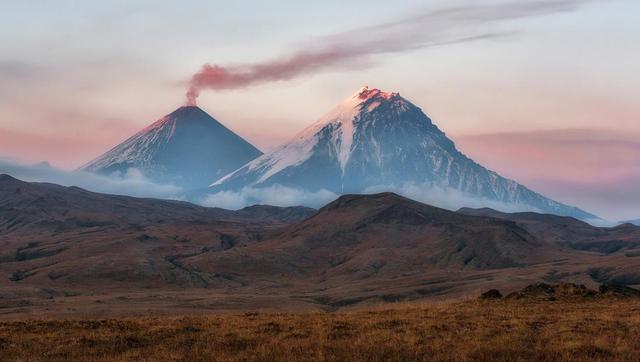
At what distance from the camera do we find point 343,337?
85.7ft

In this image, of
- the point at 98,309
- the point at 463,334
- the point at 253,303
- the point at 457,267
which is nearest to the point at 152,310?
the point at 98,309

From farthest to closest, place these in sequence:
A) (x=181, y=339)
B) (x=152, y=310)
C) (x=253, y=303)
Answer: (x=253, y=303) < (x=152, y=310) < (x=181, y=339)

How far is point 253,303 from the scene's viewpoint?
9750 cm

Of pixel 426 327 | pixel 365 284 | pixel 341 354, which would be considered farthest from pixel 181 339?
pixel 365 284

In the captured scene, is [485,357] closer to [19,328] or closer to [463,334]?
[463,334]

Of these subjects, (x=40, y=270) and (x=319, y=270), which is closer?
(x=40, y=270)

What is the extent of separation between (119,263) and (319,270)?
4690cm

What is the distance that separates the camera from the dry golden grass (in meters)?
22.9

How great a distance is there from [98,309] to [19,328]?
55056 mm

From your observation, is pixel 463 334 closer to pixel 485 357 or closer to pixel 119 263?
pixel 485 357

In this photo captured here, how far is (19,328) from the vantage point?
28594 mm

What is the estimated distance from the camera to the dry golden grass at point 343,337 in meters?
22.9

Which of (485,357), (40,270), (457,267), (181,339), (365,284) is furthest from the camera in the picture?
(457,267)

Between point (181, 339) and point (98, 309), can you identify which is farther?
point (98, 309)
